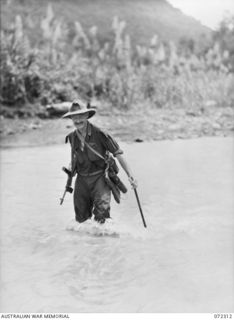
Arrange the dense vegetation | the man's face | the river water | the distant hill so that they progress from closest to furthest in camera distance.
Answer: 1. the river water
2. the man's face
3. the dense vegetation
4. the distant hill

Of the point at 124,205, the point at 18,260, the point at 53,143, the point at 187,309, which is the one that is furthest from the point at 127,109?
the point at 187,309

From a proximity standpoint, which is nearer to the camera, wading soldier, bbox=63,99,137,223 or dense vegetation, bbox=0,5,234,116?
wading soldier, bbox=63,99,137,223

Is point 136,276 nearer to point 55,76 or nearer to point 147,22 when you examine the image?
point 55,76

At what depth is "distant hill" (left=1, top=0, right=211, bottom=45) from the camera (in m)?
24.9

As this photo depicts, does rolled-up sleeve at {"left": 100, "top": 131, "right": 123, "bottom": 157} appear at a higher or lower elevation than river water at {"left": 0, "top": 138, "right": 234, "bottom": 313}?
higher

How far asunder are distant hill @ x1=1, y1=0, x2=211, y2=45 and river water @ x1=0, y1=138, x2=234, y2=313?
18945 mm

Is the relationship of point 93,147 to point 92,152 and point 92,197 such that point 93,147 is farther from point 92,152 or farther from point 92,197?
point 92,197

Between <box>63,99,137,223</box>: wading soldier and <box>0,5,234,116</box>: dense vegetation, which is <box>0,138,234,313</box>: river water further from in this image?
<box>0,5,234,116</box>: dense vegetation

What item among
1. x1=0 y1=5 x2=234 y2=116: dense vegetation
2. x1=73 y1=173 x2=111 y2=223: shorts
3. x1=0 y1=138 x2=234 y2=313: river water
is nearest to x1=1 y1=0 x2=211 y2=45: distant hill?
x1=0 y1=5 x2=234 y2=116: dense vegetation

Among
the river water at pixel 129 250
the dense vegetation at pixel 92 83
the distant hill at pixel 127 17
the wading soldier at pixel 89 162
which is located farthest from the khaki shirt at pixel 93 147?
the distant hill at pixel 127 17

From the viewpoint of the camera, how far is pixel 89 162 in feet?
14.0

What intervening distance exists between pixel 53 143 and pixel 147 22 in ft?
66.0

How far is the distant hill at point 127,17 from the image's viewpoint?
24.9 m

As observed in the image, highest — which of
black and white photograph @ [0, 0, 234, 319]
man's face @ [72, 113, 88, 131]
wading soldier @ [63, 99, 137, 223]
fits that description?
man's face @ [72, 113, 88, 131]
